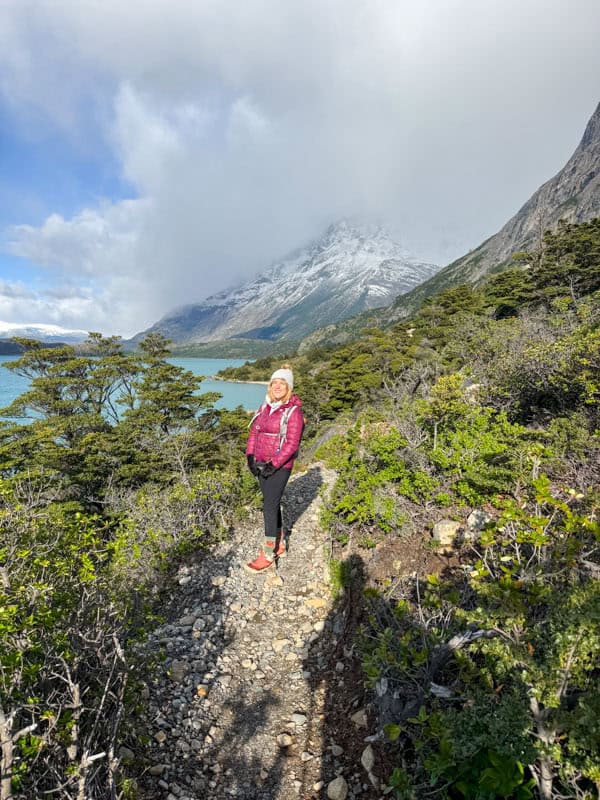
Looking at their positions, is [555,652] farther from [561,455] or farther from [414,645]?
[561,455]

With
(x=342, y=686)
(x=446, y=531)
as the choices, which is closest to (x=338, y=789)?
(x=342, y=686)

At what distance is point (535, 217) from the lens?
97125 millimetres

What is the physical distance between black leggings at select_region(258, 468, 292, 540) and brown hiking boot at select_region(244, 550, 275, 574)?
0.30 m

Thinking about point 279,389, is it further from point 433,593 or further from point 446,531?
point 433,593

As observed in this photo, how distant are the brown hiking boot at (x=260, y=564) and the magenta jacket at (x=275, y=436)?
1259 mm

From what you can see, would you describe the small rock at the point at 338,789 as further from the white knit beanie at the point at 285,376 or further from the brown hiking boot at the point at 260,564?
the white knit beanie at the point at 285,376

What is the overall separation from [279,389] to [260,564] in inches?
87.1

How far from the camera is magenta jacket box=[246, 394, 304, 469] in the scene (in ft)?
14.7

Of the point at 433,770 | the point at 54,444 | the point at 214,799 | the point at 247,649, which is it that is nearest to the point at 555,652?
the point at 433,770

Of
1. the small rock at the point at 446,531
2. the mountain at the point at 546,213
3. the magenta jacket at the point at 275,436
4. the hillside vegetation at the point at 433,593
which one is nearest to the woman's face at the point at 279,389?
the magenta jacket at the point at 275,436

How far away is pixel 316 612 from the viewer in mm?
4090

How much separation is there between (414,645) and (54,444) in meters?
18.5

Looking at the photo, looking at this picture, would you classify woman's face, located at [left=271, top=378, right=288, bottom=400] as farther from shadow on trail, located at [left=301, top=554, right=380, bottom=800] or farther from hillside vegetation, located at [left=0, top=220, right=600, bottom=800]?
shadow on trail, located at [left=301, top=554, right=380, bottom=800]

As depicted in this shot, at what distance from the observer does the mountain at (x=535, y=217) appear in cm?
9418
